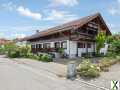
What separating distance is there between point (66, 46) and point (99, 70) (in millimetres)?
16157

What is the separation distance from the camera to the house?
Answer: 30.7 meters

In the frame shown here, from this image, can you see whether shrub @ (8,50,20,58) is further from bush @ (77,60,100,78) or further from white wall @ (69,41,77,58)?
bush @ (77,60,100,78)

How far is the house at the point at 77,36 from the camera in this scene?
3070cm

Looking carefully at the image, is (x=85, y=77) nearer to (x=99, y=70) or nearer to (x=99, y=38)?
(x=99, y=70)

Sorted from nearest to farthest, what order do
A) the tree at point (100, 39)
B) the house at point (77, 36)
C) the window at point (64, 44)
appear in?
the house at point (77, 36), the tree at point (100, 39), the window at point (64, 44)

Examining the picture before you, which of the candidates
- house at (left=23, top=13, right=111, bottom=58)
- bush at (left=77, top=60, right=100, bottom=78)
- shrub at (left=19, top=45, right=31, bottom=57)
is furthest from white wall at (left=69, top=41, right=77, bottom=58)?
bush at (left=77, top=60, right=100, bottom=78)

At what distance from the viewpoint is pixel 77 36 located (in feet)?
99.1

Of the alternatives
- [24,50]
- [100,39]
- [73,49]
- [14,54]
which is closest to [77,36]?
[73,49]

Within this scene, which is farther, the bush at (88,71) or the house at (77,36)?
the house at (77,36)

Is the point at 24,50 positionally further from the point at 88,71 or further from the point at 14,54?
the point at 88,71

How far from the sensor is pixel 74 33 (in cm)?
3064

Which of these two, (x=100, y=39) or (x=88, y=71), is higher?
(x=100, y=39)

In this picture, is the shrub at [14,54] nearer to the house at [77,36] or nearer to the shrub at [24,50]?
the shrub at [24,50]

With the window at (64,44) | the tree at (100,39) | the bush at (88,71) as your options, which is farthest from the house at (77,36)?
the bush at (88,71)
